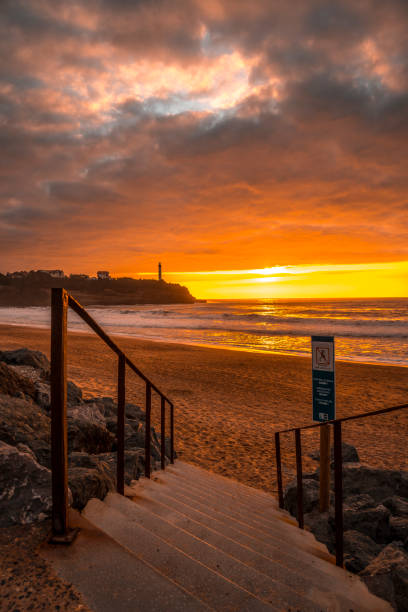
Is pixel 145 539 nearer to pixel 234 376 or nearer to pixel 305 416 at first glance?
pixel 305 416

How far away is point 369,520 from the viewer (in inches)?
138

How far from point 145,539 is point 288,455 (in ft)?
18.5

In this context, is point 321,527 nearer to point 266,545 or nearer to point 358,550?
point 358,550

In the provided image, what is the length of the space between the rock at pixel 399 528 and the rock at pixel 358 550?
0.28 m

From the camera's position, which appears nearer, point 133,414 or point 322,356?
point 322,356

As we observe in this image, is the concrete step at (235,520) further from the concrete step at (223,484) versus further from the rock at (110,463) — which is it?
the concrete step at (223,484)

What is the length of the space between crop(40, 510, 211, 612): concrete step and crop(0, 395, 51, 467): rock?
4.26 ft

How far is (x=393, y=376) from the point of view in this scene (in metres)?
14.5

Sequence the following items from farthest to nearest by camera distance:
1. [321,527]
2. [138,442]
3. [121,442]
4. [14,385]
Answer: [138,442] < [14,385] < [321,527] < [121,442]

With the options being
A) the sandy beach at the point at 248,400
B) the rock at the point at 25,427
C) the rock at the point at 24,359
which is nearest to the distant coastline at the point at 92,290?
the sandy beach at the point at 248,400

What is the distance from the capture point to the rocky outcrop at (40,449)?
6.74 ft

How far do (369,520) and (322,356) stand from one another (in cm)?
157

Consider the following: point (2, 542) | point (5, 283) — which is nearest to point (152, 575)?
point (2, 542)

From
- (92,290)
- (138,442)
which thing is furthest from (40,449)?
(92,290)
